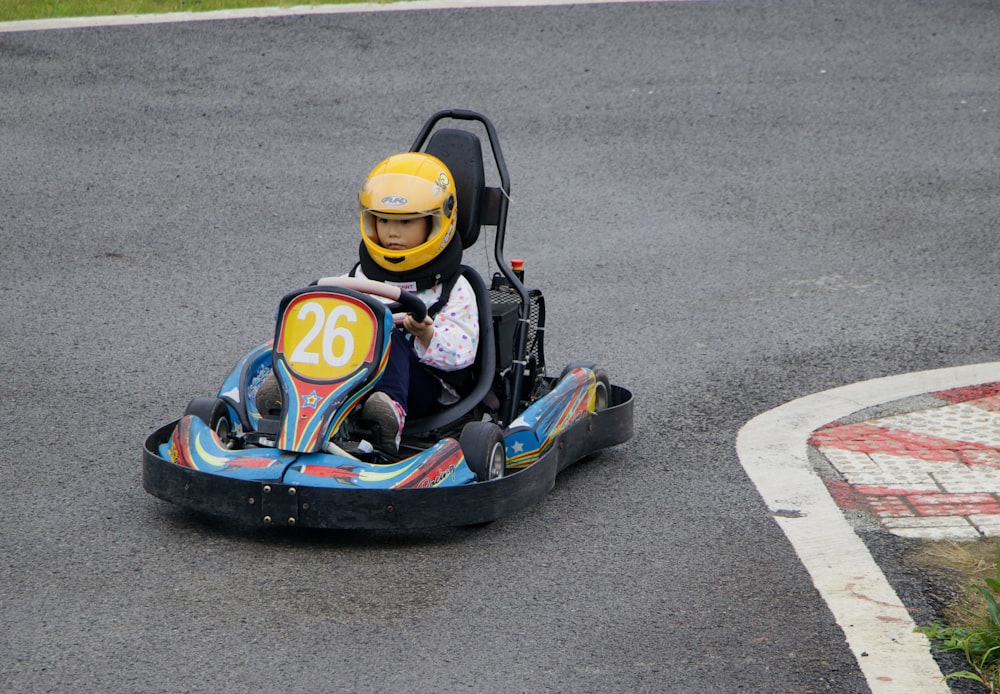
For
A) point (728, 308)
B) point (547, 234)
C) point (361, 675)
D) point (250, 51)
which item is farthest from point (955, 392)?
point (250, 51)

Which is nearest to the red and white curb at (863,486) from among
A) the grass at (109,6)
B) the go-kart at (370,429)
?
the go-kart at (370,429)

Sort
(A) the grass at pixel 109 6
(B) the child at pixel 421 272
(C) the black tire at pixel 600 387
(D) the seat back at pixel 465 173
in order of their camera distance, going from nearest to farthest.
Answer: (B) the child at pixel 421 272 < (D) the seat back at pixel 465 173 < (C) the black tire at pixel 600 387 < (A) the grass at pixel 109 6

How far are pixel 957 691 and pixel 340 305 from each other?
242 centimetres

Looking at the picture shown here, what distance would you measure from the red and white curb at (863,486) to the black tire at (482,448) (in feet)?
3.43

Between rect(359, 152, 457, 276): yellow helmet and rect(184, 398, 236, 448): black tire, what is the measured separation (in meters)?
0.81

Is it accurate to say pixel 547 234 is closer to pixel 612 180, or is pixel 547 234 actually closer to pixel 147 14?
pixel 612 180

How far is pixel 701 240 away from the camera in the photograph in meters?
8.68

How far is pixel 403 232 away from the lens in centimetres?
534

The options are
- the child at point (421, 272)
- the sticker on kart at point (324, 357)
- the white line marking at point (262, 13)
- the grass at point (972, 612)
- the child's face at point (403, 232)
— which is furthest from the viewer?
the white line marking at point (262, 13)

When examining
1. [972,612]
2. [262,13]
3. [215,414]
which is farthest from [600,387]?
[262,13]

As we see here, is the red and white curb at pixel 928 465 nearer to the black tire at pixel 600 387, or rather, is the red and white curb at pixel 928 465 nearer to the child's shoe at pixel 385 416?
the black tire at pixel 600 387

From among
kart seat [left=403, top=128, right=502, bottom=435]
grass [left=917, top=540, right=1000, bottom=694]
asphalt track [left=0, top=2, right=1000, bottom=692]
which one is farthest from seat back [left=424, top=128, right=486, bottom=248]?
grass [left=917, top=540, right=1000, bottom=694]

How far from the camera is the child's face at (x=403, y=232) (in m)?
5.34

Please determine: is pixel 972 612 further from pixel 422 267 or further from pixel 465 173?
pixel 465 173
